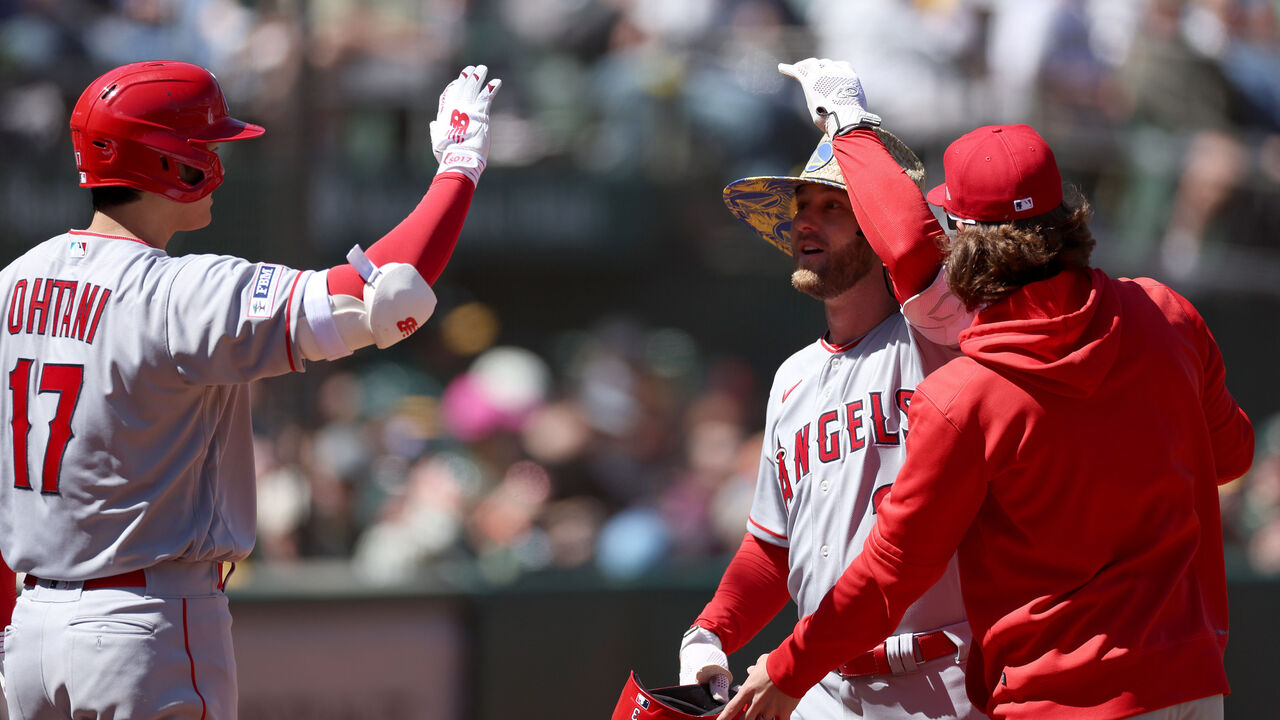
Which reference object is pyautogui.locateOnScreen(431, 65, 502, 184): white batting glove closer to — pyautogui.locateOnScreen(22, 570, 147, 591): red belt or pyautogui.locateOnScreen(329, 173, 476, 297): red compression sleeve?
pyautogui.locateOnScreen(329, 173, 476, 297): red compression sleeve

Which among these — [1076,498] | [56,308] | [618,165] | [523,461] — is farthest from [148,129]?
[618,165]

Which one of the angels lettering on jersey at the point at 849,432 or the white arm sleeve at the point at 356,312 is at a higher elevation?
the white arm sleeve at the point at 356,312

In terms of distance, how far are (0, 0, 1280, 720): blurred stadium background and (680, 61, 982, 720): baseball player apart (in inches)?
167

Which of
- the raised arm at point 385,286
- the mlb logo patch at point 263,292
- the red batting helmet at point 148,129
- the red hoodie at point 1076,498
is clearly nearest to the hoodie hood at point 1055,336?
the red hoodie at point 1076,498

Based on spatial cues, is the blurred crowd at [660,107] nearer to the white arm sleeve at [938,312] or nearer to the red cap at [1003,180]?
the white arm sleeve at [938,312]

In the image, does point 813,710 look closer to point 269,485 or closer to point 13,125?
point 269,485

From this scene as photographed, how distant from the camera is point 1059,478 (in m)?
2.21

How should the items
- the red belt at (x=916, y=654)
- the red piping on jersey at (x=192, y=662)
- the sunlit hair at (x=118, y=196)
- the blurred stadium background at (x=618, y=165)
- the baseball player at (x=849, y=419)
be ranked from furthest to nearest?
the blurred stadium background at (x=618, y=165)
the red belt at (x=916, y=654)
the baseball player at (x=849, y=419)
the sunlit hair at (x=118, y=196)
the red piping on jersey at (x=192, y=662)

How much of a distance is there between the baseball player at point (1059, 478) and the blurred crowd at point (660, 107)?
5421 mm

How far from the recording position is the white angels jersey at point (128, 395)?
238cm

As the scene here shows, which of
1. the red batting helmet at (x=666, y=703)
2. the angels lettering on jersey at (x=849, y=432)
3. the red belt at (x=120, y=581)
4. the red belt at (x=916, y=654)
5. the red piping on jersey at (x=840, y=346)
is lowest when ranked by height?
the red batting helmet at (x=666, y=703)

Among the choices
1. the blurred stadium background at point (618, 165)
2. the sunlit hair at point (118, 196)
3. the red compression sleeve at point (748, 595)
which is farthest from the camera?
the blurred stadium background at point (618, 165)

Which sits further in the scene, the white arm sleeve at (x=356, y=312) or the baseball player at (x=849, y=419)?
the baseball player at (x=849, y=419)

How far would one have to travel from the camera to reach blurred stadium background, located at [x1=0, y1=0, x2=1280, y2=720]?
8.09 meters
